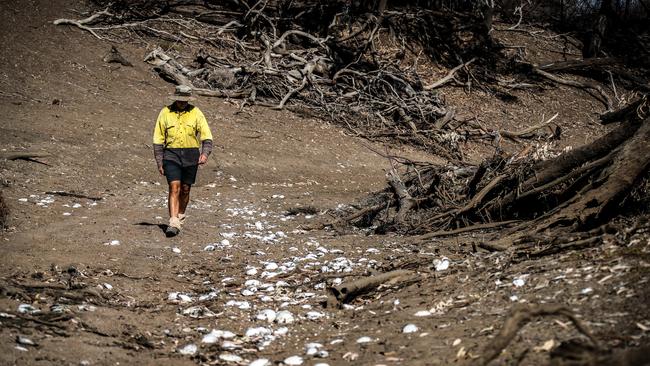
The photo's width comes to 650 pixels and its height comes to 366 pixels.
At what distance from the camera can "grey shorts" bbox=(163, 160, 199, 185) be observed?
24.7ft

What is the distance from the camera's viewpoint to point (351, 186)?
38.8ft

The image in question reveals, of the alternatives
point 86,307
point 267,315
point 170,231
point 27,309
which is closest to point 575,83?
point 170,231

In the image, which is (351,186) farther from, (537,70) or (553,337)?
(537,70)

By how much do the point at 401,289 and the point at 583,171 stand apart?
2.23m

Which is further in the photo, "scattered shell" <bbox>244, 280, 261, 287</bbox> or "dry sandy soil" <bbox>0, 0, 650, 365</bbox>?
"scattered shell" <bbox>244, 280, 261, 287</bbox>

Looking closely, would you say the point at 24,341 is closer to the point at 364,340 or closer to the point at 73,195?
the point at 364,340

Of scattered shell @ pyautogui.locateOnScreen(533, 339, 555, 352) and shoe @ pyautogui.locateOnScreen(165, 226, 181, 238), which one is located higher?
scattered shell @ pyautogui.locateOnScreen(533, 339, 555, 352)

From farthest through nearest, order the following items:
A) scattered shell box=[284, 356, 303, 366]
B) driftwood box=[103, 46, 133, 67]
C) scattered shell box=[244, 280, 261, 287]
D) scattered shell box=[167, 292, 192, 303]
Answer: driftwood box=[103, 46, 133, 67] < scattered shell box=[244, 280, 261, 287] < scattered shell box=[167, 292, 192, 303] < scattered shell box=[284, 356, 303, 366]

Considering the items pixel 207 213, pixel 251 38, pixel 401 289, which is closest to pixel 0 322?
pixel 401 289

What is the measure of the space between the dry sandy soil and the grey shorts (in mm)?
628

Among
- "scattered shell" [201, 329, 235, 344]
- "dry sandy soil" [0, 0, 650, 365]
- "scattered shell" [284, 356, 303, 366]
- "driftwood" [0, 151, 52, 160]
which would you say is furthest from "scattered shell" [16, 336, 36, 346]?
"driftwood" [0, 151, 52, 160]

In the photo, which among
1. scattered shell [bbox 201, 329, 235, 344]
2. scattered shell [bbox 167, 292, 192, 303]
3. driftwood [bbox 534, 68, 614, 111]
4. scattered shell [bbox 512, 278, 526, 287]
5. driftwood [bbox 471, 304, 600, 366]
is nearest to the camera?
driftwood [bbox 471, 304, 600, 366]

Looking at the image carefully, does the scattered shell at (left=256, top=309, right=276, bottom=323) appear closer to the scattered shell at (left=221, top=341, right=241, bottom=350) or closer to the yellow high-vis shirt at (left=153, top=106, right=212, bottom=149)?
the scattered shell at (left=221, top=341, right=241, bottom=350)

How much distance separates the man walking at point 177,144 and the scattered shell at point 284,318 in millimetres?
2741
